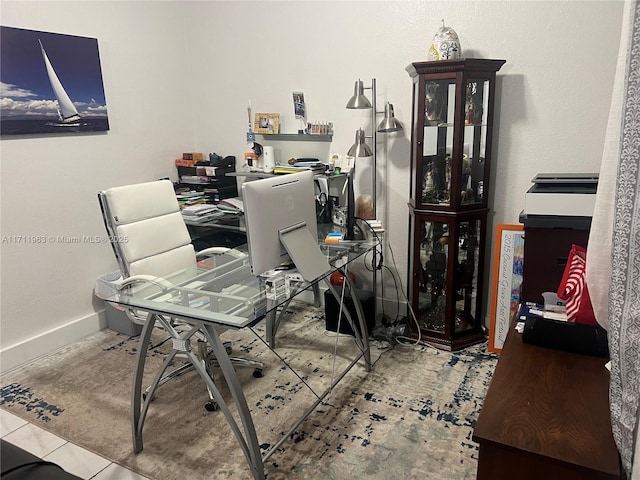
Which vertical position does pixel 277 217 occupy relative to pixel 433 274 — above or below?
above

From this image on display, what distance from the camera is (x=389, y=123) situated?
9.07ft

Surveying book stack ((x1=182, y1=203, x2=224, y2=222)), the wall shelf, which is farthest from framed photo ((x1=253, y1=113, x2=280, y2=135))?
book stack ((x1=182, y1=203, x2=224, y2=222))

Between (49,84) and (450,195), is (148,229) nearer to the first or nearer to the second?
(49,84)

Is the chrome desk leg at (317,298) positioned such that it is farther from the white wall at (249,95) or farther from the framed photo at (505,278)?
the framed photo at (505,278)

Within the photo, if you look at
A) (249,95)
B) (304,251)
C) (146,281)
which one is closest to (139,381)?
(146,281)

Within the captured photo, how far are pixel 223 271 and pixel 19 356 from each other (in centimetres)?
164

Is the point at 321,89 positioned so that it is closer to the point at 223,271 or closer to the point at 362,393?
the point at 223,271

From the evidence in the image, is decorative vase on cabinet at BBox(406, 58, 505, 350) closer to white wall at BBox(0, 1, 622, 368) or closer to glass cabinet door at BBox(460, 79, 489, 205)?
glass cabinet door at BBox(460, 79, 489, 205)

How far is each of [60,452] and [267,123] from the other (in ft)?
7.91

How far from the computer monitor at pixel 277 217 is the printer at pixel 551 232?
904mm

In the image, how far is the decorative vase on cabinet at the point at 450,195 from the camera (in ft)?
8.27

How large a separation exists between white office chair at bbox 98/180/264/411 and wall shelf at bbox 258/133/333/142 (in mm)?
1114

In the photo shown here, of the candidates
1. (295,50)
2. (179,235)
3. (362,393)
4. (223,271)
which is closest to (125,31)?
(295,50)

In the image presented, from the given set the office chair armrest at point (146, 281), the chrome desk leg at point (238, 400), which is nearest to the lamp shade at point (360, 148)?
the office chair armrest at point (146, 281)
